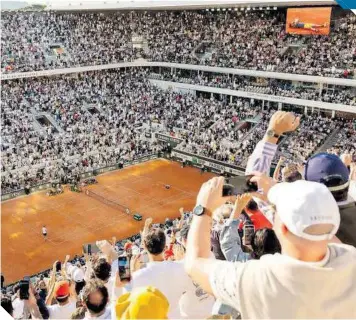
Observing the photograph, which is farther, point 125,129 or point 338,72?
point 125,129

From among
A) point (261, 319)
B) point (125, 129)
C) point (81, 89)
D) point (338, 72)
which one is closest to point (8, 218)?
point (125, 129)

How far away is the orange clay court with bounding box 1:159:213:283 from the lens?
1786 centimetres

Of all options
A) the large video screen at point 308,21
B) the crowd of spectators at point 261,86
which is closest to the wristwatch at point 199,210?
the crowd of spectators at point 261,86

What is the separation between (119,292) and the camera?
3404 millimetres

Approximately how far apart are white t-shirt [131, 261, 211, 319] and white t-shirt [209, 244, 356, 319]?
114 cm

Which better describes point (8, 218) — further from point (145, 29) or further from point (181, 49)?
point (145, 29)

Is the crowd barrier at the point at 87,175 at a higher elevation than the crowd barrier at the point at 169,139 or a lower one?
lower

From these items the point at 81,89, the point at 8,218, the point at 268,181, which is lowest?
the point at 8,218

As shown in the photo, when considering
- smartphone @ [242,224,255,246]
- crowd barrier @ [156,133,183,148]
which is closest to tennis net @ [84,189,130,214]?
crowd barrier @ [156,133,183,148]

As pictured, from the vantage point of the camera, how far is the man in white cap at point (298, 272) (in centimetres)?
209

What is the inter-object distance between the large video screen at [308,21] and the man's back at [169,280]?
86.7 ft

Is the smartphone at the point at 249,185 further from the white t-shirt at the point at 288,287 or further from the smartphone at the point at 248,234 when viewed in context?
the smartphone at the point at 248,234

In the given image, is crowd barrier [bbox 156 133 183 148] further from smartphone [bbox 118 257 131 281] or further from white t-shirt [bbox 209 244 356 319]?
white t-shirt [bbox 209 244 356 319]

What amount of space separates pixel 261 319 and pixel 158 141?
2806 centimetres
